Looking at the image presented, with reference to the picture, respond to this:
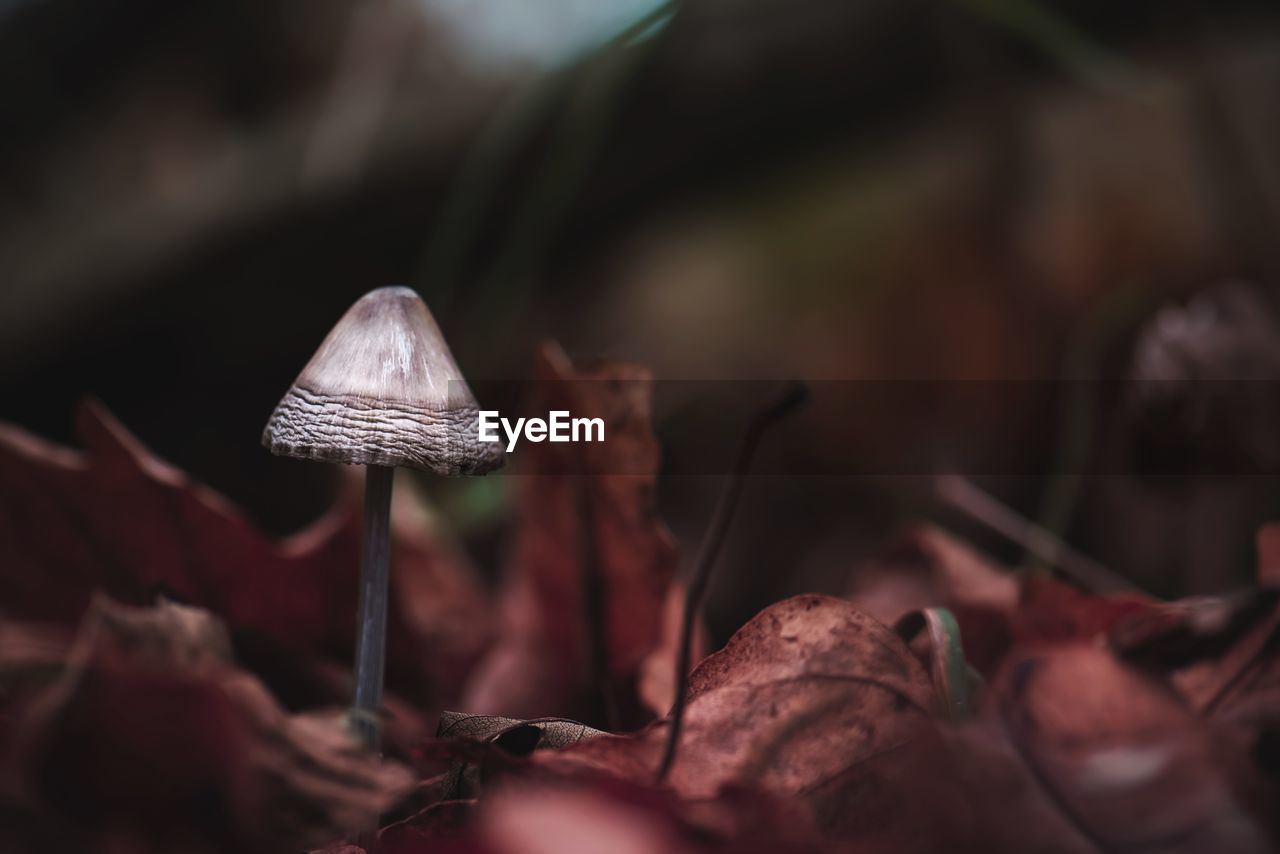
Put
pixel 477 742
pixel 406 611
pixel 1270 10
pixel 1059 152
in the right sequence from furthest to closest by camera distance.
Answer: pixel 1059 152
pixel 1270 10
pixel 406 611
pixel 477 742

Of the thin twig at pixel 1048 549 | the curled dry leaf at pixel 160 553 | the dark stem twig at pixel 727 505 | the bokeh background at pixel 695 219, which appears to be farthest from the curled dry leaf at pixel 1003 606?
the bokeh background at pixel 695 219

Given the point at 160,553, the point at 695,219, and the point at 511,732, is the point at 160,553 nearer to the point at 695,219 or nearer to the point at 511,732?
the point at 511,732

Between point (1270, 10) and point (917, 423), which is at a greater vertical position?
point (1270, 10)

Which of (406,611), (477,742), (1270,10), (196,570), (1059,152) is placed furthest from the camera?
(1059,152)

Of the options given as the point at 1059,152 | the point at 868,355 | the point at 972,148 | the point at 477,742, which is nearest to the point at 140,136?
the point at 868,355

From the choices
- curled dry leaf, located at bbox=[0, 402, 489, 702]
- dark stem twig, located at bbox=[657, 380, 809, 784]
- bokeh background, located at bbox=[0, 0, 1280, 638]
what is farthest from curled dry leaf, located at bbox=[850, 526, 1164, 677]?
bokeh background, located at bbox=[0, 0, 1280, 638]

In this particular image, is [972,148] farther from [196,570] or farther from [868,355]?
[196,570]
